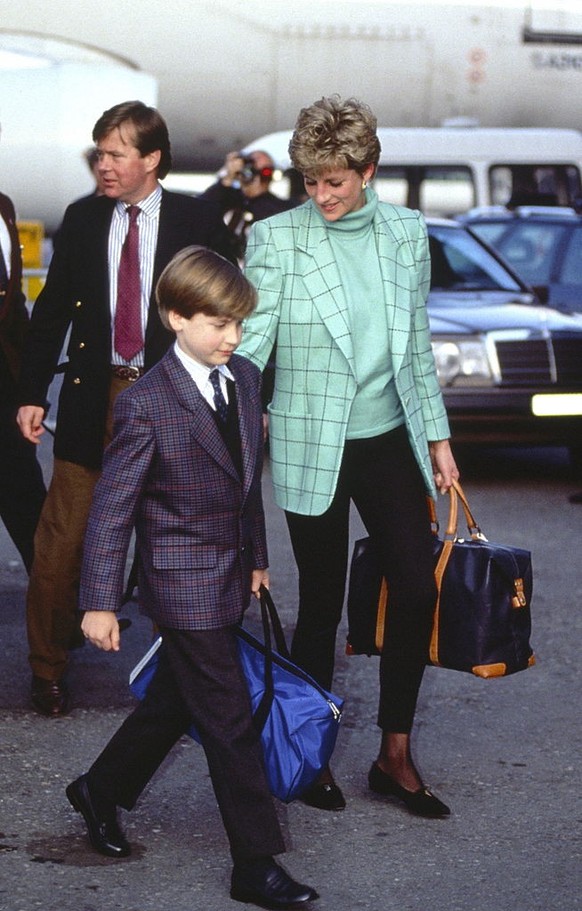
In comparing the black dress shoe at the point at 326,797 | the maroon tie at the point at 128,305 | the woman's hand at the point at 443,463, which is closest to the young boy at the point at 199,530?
the black dress shoe at the point at 326,797

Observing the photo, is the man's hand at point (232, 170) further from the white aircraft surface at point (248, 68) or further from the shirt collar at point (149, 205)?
the white aircraft surface at point (248, 68)

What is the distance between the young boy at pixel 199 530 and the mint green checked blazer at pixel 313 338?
42cm

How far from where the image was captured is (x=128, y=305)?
4.73 meters

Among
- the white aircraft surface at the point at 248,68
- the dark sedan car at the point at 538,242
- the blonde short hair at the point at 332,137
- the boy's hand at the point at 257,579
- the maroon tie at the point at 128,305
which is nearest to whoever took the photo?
the boy's hand at the point at 257,579

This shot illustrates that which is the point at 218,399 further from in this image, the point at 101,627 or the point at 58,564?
the point at 58,564

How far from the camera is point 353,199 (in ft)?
13.3

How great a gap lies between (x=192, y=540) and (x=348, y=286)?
845 mm

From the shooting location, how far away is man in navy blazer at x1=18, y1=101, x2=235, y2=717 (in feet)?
15.6

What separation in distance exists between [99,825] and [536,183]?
42.5 feet

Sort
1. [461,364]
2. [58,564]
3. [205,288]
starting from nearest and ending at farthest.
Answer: [205,288] < [58,564] < [461,364]

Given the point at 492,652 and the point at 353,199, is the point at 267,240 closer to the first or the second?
the point at 353,199

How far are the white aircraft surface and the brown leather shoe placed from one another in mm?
13753

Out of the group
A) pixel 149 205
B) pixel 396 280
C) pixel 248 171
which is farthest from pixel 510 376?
pixel 396 280

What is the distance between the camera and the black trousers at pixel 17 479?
17.6 feet
